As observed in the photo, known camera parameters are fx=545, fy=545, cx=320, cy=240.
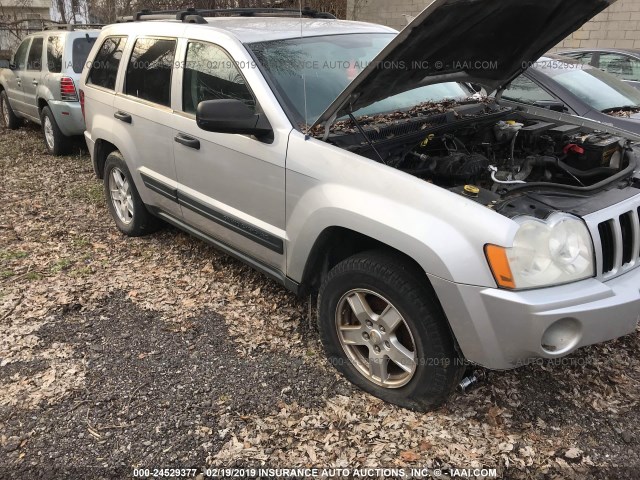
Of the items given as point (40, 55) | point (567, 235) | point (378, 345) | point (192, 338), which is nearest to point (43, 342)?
point (192, 338)

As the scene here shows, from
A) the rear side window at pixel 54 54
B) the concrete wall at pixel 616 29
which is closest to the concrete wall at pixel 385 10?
the concrete wall at pixel 616 29

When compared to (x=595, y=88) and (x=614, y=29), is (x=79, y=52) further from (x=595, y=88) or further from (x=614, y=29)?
(x=614, y=29)

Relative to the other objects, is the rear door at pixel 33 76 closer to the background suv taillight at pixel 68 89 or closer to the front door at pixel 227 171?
the background suv taillight at pixel 68 89

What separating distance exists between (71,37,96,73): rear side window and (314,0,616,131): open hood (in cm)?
615

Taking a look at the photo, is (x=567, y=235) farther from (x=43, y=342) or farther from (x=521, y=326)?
(x=43, y=342)

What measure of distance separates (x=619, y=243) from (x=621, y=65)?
272 inches

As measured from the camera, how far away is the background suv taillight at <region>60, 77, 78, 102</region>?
24.9ft

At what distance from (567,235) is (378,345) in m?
1.03

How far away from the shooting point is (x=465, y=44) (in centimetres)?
301

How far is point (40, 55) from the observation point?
8.34m

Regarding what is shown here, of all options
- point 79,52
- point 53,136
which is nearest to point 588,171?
point 79,52

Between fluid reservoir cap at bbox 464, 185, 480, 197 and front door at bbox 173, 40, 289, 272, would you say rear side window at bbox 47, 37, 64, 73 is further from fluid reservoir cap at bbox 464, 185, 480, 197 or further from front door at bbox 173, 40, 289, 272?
fluid reservoir cap at bbox 464, 185, 480, 197

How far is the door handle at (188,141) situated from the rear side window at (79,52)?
4917 millimetres

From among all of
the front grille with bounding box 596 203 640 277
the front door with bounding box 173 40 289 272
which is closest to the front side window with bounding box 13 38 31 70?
the front door with bounding box 173 40 289 272
